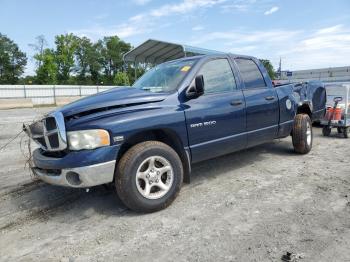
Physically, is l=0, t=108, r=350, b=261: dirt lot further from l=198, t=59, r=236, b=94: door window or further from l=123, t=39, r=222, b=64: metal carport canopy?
l=123, t=39, r=222, b=64: metal carport canopy

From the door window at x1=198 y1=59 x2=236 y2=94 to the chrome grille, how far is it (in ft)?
6.53

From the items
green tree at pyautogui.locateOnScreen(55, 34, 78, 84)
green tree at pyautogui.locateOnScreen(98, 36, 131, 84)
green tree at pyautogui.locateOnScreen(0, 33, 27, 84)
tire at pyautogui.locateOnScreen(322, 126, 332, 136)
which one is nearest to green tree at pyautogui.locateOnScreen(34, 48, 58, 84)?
green tree at pyautogui.locateOnScreen(55, 34, 78, 84)

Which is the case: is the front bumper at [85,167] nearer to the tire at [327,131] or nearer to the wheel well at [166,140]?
the wheel well at [166,140]

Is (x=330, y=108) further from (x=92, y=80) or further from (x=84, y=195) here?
(x=92, y=80)

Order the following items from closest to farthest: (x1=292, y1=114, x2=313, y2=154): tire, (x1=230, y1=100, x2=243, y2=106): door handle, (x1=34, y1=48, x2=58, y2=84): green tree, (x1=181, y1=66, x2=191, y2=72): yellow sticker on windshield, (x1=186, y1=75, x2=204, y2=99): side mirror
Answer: (x1=186, y1=75, x2=204, y2=99): side mirror
(x1=181, y1=66, x2=191, y2=72): yellow sticker on windshield
(x1=230, y1=100, x2=243, y2=106): door handle
(x1=292, y1=114, x2=313, y2=154): tire
(x1=34, y1=48, x2=58, y2=84): green tree

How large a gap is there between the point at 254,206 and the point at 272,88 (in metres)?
2.42

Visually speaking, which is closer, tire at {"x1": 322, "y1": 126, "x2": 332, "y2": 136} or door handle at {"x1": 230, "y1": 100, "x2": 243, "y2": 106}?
door handle at {"x1": 230, "y1": 100, "x2": 243, "y2": 106}

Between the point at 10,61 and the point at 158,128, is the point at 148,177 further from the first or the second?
the point at 10,61

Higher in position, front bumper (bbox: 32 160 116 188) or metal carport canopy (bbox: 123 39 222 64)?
metal carport canopy (bbox: 123 39 222 64)

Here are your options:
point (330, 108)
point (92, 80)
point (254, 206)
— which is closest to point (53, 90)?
point (330, 108)

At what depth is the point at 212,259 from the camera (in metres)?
2.69

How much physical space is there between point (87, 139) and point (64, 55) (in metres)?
69.5

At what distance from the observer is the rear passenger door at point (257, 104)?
4.85 m

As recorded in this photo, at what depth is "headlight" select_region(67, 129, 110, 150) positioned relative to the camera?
336 cm
